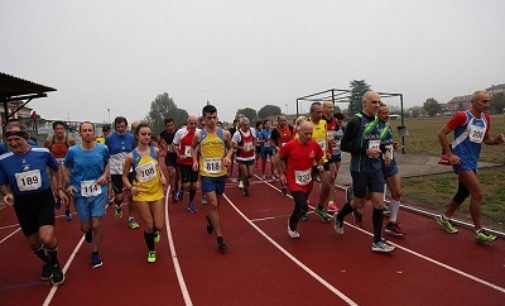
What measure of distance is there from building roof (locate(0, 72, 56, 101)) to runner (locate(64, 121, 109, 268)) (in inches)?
297

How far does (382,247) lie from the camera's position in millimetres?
4738

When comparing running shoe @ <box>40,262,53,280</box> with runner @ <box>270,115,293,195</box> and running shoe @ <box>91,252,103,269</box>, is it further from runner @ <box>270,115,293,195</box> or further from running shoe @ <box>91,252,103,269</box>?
runner @ <box>270,115,293,195</box>

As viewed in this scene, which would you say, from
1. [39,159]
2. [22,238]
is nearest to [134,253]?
[39,159]

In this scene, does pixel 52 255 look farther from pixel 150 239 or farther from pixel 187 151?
pixel 187 151

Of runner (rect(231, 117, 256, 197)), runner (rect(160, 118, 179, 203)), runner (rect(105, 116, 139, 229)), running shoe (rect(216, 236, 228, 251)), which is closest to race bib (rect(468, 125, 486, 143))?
running shoe (rect(216, 236, 228, 251))

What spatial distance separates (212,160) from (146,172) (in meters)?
0.96

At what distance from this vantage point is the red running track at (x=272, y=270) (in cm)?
→ 374

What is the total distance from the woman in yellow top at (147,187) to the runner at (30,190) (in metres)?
0.94

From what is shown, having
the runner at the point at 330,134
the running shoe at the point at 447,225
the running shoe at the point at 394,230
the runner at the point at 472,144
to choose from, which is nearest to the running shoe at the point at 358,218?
the running shoe at the point at 394,230

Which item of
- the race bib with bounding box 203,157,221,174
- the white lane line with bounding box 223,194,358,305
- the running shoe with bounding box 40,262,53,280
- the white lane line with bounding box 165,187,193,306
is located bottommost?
the white lane line with bounding box 223,194,358,305

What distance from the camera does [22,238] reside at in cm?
646

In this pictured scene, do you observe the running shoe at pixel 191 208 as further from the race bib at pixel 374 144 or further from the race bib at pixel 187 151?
the race bib at pixel 374 144

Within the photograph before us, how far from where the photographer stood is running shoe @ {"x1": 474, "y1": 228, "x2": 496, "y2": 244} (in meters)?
4.86

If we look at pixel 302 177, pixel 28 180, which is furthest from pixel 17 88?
pixel 302 177
